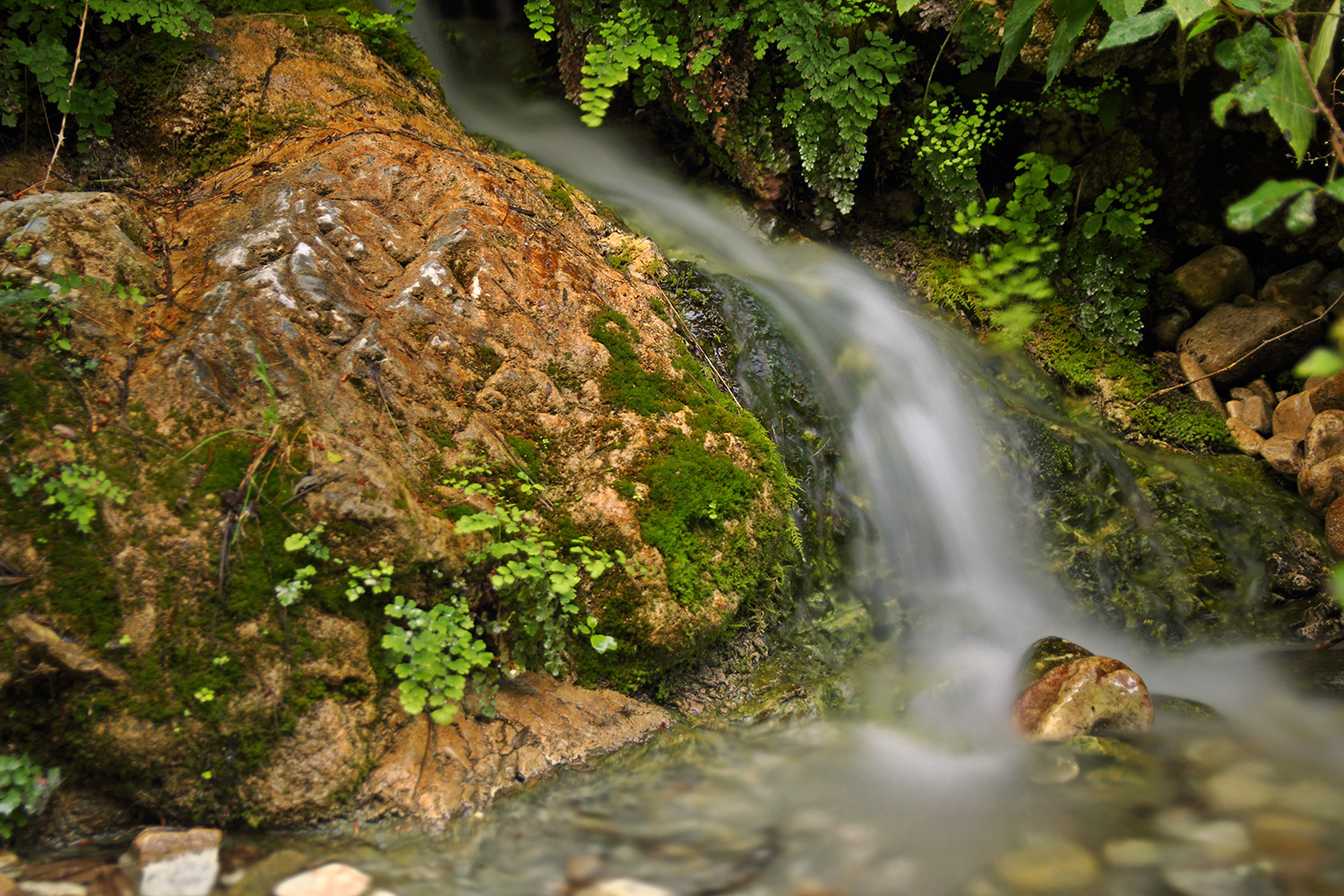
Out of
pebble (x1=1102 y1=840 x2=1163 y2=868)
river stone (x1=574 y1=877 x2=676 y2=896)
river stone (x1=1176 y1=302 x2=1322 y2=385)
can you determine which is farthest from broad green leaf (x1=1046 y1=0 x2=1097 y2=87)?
river stone (x1=1176 y1=302 x2=1322 y2=385)

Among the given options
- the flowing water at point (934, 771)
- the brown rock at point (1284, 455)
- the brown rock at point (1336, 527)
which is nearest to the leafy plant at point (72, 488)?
the flowing water at point (934, 771)

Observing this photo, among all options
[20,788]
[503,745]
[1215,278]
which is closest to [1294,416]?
[1215,278]

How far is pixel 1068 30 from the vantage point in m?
2.83

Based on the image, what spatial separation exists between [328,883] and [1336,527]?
5340mm

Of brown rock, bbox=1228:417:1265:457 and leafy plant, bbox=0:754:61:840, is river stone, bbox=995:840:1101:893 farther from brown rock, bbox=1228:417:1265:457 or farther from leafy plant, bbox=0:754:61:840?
brown rock, bbox=1228:417:1265:457

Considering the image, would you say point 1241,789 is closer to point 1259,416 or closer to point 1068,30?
point 1068,30

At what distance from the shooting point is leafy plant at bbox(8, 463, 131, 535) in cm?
209

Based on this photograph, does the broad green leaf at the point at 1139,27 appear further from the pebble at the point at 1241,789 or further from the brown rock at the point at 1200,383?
the brown rock at the point at 1200,383

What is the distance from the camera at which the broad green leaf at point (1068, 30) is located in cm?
274

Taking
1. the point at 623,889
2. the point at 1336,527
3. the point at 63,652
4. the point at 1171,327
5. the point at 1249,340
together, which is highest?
the point at 1171,327

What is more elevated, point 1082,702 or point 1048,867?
point 1082,702

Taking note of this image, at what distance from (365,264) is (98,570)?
4.83 ft

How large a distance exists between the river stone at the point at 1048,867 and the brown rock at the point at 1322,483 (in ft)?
11.4

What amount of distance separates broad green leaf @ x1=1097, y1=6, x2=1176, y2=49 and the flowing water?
6.90 ft
